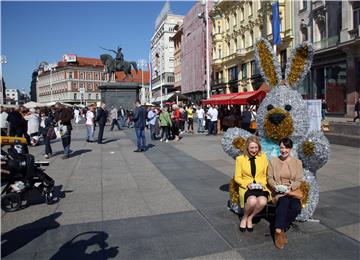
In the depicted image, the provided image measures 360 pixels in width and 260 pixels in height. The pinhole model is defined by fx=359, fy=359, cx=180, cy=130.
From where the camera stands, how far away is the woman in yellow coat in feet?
14.2

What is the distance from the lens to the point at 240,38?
44688 millimetres

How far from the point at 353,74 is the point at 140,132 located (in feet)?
65.2

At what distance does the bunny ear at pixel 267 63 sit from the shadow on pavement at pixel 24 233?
3.67m

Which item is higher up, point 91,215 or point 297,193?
point 297,193

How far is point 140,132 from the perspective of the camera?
11914mm

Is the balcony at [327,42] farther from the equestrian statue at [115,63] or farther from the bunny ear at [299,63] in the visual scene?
the bunny ear at [299,63]

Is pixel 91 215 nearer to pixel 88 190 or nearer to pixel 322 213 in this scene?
pixel 88 190

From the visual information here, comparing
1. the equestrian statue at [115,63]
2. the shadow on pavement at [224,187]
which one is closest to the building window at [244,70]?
the equestrian statue at [115,63]

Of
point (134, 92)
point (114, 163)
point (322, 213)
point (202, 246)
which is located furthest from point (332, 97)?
point (202, 246)

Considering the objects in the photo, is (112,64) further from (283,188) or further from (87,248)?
(283,188)

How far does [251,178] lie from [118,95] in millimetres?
24489

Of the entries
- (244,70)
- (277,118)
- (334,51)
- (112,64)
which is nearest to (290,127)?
(277,118)

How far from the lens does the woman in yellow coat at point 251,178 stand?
14.2 feet

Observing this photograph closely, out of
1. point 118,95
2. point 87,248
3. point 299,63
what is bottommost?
point 87,248
